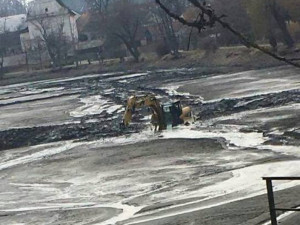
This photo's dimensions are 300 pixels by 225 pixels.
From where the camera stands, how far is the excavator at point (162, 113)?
32.7 meters

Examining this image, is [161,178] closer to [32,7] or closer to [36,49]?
[36,49]

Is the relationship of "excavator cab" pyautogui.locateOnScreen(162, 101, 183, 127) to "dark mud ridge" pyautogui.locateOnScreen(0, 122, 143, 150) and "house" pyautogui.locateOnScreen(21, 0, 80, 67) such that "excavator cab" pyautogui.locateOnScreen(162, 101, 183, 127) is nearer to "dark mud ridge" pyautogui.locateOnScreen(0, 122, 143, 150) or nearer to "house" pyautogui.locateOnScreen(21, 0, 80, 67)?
"dark mud ridge" pyautogui.locateOnScreen(0, 122, 143, 150)

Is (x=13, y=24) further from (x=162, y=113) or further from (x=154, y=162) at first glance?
(x=154, y=162)

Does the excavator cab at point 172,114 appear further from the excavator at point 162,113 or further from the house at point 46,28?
the house at point 46,28

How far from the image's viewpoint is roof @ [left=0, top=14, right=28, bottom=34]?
12600cm

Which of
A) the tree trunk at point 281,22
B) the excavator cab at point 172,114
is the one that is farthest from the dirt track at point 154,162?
the tree trunk at point 281,22

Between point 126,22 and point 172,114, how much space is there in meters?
65.5

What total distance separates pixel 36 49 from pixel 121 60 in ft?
73.4

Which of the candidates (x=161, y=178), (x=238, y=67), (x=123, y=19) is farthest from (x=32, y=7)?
(x=161, y=178)

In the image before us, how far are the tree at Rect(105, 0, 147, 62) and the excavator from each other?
6158 cm

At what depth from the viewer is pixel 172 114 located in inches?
1309

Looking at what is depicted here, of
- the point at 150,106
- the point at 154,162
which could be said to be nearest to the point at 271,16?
the point at 150,106

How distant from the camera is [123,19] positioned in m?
97.4

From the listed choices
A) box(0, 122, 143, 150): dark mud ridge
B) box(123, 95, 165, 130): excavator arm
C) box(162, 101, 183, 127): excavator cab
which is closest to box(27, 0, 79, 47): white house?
box(0, 122, 143, 150): dark mud ridge
